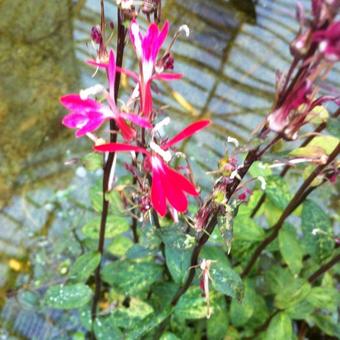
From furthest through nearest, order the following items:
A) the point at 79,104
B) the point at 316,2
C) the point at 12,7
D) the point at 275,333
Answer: the point at 12,7
the point at 275,333
the point at 79,104
the point at 316,2

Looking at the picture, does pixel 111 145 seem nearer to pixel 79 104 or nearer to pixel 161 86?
pixel 79 104

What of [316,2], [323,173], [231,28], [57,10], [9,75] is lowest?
[9,75]

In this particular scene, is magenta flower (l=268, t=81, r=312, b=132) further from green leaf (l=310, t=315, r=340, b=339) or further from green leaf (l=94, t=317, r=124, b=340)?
green leaf (l=310, t=315, r=340, b=339)

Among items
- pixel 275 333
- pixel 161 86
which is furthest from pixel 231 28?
pixel 275 333

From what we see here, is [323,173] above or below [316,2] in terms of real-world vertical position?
below

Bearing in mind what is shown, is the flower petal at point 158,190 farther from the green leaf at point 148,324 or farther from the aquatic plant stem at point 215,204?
the green leaf at point 148,324

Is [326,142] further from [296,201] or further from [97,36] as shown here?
[97,36]
